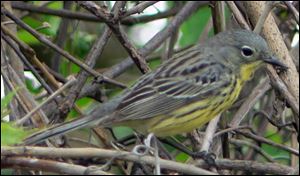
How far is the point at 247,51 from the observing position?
4941 mm

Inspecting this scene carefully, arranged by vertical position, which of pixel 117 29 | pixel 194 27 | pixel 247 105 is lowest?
→ pixel 247 105

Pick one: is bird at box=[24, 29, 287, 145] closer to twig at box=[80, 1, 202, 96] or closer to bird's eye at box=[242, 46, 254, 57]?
bird's eye at box=[242, 46, 254, 57]

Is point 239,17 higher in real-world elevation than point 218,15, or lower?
lower

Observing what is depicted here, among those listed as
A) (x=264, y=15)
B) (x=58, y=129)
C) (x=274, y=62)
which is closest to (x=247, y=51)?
(x=274, y=62)

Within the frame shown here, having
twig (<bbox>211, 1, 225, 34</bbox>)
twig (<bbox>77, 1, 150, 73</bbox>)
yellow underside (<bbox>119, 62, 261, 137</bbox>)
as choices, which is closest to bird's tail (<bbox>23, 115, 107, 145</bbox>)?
yellow underside (<bbox>119, 62, 261, 137</bbox>)

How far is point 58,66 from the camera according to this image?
252 inches

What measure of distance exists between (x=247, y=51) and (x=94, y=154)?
1.50m

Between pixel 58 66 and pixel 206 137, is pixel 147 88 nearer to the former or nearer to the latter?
pixel 206 137

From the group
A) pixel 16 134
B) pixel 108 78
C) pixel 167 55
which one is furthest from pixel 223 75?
pixel 16 134

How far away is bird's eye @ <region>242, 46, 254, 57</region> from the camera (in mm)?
4889

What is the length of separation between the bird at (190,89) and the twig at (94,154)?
0.47 m

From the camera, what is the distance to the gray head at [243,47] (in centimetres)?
471

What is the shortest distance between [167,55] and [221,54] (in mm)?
1240

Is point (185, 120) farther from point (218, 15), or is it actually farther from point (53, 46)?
point (53, 46)
